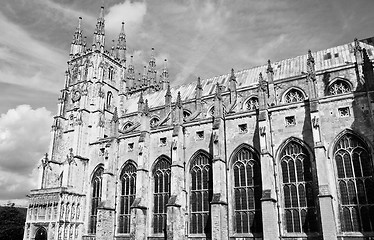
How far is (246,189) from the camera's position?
28531 millimetres

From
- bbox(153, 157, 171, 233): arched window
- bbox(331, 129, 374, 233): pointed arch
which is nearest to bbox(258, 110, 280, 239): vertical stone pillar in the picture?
bbox(331, 129, 374, 233): pointed arch

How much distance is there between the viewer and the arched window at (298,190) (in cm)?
2544

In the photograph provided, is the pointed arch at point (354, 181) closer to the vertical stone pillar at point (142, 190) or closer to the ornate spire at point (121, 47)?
the vertical stone pillar at point (142, 190)

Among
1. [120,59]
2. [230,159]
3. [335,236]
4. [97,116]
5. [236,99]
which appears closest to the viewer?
[335,236]

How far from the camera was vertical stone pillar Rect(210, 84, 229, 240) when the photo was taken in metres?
27.2

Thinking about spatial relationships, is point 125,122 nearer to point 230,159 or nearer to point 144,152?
point 144,152

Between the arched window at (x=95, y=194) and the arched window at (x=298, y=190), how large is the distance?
21.8 m

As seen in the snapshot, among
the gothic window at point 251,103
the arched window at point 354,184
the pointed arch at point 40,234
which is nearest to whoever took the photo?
the arched window at point 354,184

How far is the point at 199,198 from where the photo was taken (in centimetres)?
3059

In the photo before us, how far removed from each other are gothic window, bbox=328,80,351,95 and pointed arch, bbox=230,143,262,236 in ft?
37.2

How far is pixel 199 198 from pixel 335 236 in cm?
1195

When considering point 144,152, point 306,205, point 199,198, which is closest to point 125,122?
point 144,152

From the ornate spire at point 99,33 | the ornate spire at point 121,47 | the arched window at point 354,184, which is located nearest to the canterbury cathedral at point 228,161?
the arched window at point 354,184

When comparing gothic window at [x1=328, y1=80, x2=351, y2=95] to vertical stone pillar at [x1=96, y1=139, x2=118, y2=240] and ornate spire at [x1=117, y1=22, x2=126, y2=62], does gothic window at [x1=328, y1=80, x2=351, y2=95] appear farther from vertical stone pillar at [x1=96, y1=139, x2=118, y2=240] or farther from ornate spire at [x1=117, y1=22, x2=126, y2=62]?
ornate spire at [x1=117, y1=22, x2=126, y2=62]
